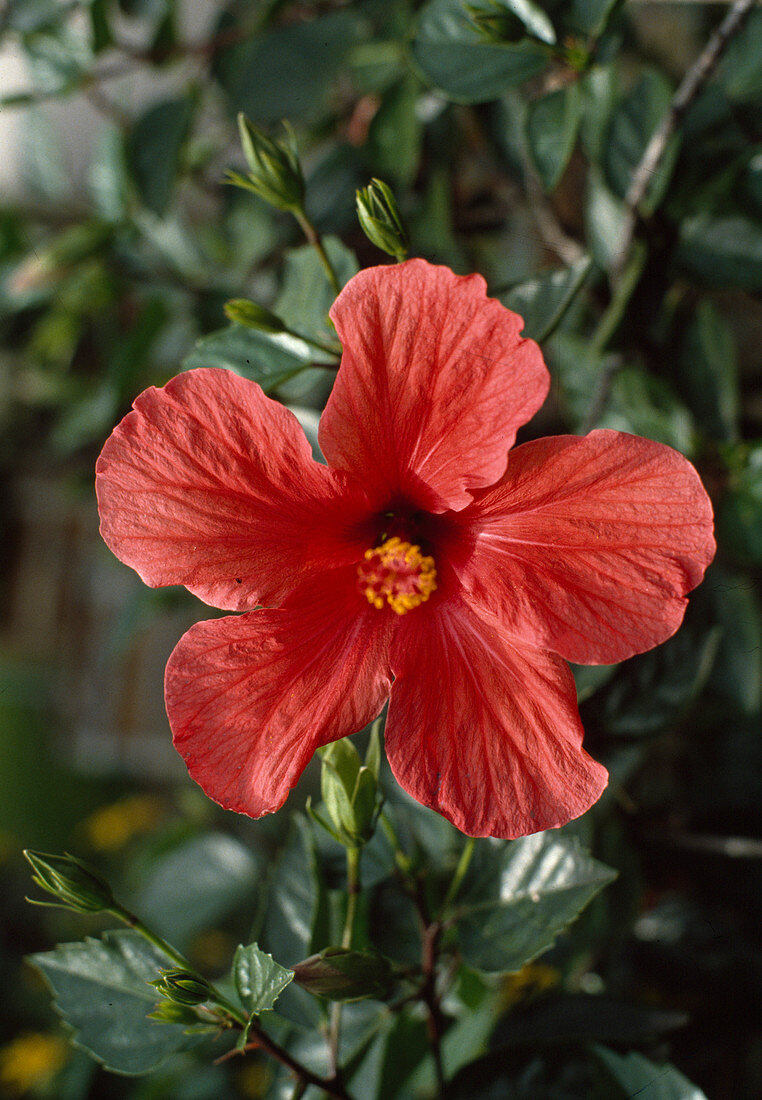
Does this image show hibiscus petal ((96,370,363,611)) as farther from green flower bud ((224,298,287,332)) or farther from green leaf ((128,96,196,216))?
green leaf ((128,96,196,216))

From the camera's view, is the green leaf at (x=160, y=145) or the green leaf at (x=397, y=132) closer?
the green leaf at (x=397, y=132)

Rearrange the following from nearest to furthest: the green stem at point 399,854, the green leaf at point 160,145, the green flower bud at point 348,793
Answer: the green flower bud at point 348,793 → the green stem at point 399,854 → the green leaf at point 160,145

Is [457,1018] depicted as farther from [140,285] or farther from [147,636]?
[147,636]

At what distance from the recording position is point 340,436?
2.05 ft

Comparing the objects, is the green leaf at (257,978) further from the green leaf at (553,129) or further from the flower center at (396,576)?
the green leaf at (553,129)

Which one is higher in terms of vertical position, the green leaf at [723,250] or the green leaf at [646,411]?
the green leaf at [723,250]

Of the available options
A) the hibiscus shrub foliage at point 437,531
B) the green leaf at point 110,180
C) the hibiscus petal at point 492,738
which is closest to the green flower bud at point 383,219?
the hibiscus shrub foliage at point 437,531

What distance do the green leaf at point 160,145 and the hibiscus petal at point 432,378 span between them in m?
0.89

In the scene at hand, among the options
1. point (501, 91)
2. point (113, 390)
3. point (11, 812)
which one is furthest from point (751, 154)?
point (11, 812)

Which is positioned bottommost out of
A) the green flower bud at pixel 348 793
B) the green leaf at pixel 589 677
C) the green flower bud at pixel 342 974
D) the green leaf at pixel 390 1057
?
the green leaf at pixel 390 1057

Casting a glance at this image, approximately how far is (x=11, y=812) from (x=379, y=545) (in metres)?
2.62

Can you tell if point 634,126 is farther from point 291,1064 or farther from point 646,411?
point 291,1064

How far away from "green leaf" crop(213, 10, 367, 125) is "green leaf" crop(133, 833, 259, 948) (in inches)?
54.0

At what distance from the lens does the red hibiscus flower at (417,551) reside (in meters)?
0.59
